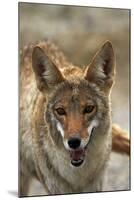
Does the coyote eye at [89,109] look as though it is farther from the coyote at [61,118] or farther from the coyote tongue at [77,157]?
the coyote tongue at [77,157]

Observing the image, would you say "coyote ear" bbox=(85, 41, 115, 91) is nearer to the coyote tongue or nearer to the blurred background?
the blurred background

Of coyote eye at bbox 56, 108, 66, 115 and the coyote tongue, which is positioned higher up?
coyote eye at bbox 56, 108, 66, 115

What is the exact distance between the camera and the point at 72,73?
8.61 ft

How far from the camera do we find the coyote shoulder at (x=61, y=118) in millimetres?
2535

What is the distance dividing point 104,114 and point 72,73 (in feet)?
0.96

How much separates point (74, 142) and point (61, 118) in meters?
0.15

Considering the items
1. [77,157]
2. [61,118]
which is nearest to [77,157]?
[77,157]

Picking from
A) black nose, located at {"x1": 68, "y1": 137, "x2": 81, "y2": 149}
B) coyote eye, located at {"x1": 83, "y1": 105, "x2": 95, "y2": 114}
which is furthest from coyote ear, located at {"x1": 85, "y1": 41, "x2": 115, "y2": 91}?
black nose, located at {"x1": 68, "y1": 137, "x2": 81, "y2": 149}

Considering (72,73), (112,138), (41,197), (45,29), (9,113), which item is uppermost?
(45,29)

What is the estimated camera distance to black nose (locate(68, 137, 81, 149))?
8.30 ft

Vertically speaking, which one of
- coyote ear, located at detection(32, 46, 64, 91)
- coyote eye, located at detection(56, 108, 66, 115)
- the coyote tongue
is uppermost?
coyote ear, located at detection(32, 46, 64, 91)

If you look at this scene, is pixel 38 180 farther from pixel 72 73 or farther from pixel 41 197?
pixel 72 73

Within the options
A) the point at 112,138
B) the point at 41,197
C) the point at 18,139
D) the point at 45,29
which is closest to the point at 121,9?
the point at 45,29

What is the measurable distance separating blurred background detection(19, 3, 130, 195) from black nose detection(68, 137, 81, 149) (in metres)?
0.26
